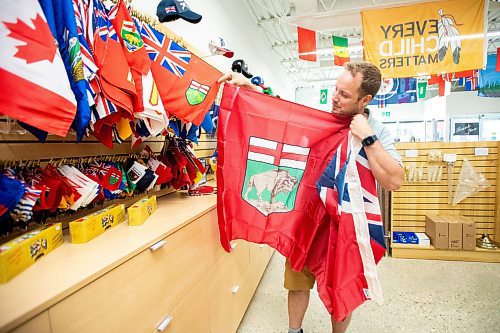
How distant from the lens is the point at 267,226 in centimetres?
163

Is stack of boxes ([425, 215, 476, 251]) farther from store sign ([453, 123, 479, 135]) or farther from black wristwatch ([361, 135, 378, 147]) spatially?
store sign ([453, 123, 479, 135])

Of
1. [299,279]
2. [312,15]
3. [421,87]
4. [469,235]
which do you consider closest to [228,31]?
[312,15]

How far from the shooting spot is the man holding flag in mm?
1396

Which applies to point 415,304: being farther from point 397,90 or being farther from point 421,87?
point 421,87

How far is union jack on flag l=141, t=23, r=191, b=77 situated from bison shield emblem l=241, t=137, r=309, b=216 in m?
0.56

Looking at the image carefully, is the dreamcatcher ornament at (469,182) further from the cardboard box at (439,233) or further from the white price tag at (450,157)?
the cardboard box at (439,233)

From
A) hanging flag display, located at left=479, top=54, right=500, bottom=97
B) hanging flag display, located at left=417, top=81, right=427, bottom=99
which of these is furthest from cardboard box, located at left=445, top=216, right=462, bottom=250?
hanging flag display, located at left=417, top=81, right=427, bottom=99

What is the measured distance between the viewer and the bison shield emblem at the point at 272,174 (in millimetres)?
1627

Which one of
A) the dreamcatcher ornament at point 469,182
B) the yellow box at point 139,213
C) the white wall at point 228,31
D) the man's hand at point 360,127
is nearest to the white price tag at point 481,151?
the dreamcatcher ornament at point 469,182

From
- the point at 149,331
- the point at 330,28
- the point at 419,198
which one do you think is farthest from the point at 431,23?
the point at 149,331

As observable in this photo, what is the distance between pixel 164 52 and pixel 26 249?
1.06 m

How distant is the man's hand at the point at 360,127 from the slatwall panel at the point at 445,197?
8.63 ft

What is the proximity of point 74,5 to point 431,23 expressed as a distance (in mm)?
4740

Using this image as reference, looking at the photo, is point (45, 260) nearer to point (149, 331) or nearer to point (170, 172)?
point (149, 331)
